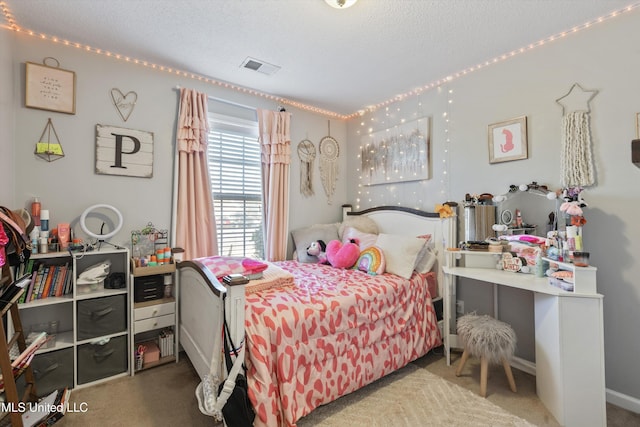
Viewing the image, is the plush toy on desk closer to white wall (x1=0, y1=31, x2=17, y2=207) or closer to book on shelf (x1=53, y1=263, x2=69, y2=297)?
book on shelf (x1=53, y1=263, x2=69, y2=297)

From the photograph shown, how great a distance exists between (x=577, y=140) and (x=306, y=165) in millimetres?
2459

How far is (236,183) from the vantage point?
314 centimetres

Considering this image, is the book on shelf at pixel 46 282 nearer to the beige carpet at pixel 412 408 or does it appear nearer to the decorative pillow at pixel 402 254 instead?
the beige carpet at pixel 412 408

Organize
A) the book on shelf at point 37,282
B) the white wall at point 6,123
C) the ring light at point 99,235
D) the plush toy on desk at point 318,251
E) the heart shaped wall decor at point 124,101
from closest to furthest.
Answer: the white wall at point 6,123, the book on shelf at point 37,282, the ring light at point 99,235, the heart shaped wall decor at point 124,101, the plush toy on desk at point 318,251

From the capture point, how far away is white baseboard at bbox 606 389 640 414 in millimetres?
1854

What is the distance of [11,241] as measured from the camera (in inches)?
59.3

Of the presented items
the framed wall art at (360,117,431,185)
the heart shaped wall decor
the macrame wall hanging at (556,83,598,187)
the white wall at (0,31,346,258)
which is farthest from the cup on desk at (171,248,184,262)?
the macrame wall hanging at (556,83,598,187)

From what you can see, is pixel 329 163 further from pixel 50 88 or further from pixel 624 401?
pixel 624 401

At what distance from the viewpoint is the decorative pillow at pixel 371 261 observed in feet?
8.25

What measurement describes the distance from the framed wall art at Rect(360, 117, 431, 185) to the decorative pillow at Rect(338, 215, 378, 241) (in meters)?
0.47

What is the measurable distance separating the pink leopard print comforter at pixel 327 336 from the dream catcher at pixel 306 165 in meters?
1.31

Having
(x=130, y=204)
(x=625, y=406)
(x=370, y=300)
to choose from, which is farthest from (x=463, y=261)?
(x=130, y=204)

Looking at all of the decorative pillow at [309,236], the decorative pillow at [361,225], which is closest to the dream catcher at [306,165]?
the decorative pillow at [309,236]

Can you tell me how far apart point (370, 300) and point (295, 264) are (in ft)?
3.66
